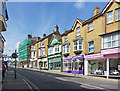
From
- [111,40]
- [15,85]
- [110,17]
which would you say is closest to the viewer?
[15,85]

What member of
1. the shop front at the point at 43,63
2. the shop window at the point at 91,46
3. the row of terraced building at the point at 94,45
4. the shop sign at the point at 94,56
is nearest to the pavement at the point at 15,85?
the row of terraced building at the point at 94,45

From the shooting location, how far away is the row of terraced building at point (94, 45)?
1925cm

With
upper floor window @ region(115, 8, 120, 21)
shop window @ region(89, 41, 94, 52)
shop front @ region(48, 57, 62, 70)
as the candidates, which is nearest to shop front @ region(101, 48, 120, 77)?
shop window @ region(89, 41, 94, 52)

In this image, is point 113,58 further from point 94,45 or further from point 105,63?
point 94,45

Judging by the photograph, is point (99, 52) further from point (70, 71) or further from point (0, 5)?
point (0, 5)

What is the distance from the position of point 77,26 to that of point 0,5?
751 inches

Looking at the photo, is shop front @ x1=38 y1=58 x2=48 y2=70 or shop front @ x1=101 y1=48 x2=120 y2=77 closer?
shop front @ x1=101 y1=48 x2=120 y2=77

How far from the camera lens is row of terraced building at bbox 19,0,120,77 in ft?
63.2

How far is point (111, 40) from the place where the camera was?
19359mm

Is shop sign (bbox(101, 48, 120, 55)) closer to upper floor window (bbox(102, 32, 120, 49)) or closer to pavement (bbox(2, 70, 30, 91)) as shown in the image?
upper floor window (bbox(102, 32, 120, 49))

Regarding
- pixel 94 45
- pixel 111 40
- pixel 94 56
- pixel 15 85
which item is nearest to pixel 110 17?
pixel 111 40

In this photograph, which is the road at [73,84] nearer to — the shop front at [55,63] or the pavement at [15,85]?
the pavement at [15,85]

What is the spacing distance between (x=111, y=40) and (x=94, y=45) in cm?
389

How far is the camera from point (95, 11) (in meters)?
25.5
